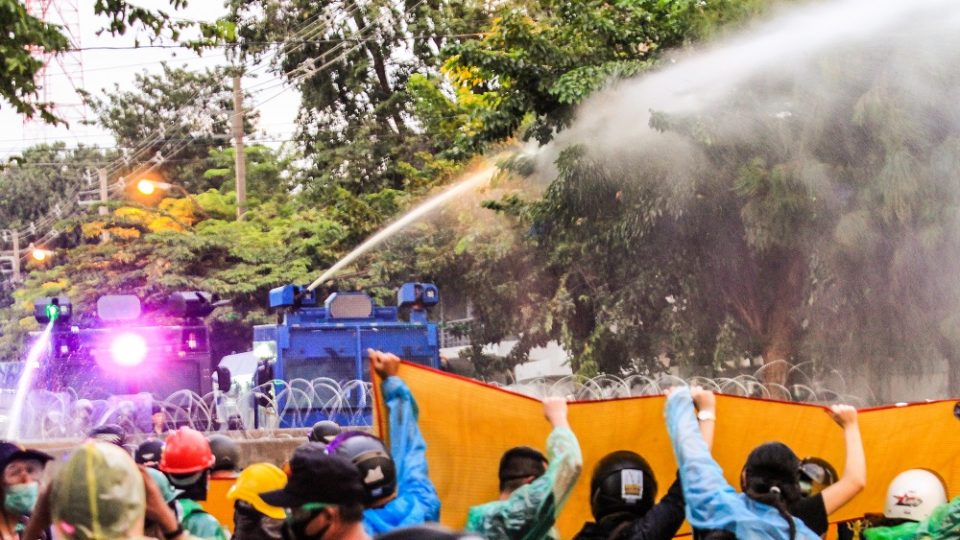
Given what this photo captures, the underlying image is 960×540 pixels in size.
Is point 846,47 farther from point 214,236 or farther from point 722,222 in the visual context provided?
point 214,236

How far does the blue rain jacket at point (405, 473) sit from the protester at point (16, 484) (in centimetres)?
124

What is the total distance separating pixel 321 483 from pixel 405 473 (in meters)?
1.30

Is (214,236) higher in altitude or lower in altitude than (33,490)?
higher

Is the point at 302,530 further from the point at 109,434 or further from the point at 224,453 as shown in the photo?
the point at 109,434

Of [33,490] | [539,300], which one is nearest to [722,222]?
[539,300]

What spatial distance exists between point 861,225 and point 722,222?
2743mm

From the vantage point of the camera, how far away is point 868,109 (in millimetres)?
18375

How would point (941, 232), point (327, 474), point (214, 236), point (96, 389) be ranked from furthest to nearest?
1. point (214, 236)
2. point (941, 232)
3. point (96, 389)
4. point (327, 474)

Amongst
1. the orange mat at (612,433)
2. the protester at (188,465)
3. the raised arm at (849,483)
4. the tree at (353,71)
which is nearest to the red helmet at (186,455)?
the protester at (188,465)

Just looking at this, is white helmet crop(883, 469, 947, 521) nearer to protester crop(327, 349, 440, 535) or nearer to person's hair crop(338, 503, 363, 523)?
protester crop(327, 349, 440, 535)

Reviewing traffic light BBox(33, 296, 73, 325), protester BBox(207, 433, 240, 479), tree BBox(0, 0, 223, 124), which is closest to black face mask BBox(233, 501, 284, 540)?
protester BBox(207, 433, 240, 479)

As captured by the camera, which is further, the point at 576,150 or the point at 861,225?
the point at 576,150

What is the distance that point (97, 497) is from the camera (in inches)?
132

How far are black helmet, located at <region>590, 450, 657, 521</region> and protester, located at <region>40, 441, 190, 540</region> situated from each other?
5.96 ft
